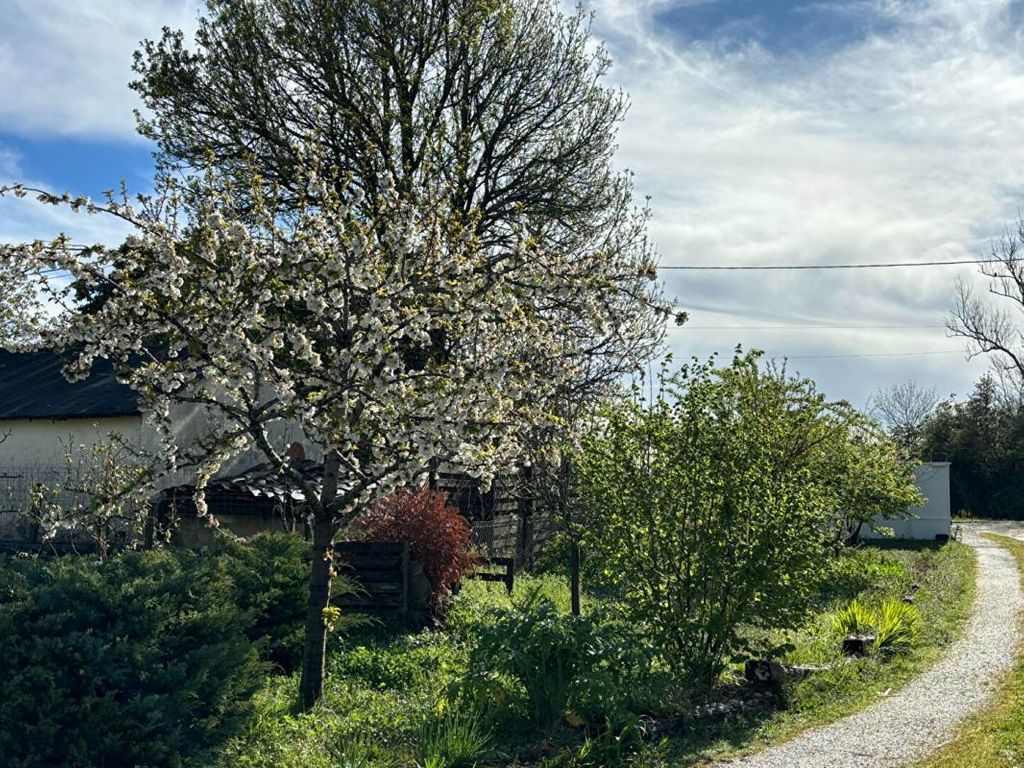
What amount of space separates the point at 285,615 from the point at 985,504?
42.9 meters

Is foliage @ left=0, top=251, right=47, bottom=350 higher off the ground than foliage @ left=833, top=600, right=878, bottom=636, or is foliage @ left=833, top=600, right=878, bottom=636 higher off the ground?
foliage @ left=0, top=251, right=47, bottom=350

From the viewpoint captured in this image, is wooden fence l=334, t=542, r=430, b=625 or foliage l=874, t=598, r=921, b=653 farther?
wooden fence l=334, t=542, r=430, b=625

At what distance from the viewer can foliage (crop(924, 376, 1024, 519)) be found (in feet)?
147

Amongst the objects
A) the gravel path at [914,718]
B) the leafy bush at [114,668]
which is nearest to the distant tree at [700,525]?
the gravel path at [914,718]

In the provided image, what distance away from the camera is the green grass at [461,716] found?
21.7ft

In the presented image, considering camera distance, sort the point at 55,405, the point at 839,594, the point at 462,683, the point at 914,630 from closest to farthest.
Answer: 1. the point at 462,683
2. the point at 914,630
3. the point at 839,594
4. the point at 55,405

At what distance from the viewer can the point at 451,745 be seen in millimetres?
6387

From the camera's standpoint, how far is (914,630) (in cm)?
1195

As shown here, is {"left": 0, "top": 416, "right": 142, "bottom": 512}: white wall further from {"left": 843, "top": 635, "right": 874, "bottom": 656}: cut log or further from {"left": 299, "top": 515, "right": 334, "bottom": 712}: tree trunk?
{"left": 843, "top": 635, "right": 874, "bottom": 656}: cut log

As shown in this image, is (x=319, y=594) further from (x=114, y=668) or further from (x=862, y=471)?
(x=862, y=471)

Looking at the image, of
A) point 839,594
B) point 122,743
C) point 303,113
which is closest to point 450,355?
point 122,743

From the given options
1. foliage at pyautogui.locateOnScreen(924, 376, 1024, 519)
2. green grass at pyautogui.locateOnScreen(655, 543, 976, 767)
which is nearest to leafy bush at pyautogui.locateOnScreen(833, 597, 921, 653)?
green grass at pyautogui.locateOnScreen(655, 543, 976, 767)

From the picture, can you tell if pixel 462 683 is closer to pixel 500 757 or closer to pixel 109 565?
pixel 500 757

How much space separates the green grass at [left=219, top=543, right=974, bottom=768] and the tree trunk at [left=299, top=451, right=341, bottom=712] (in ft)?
0.67
